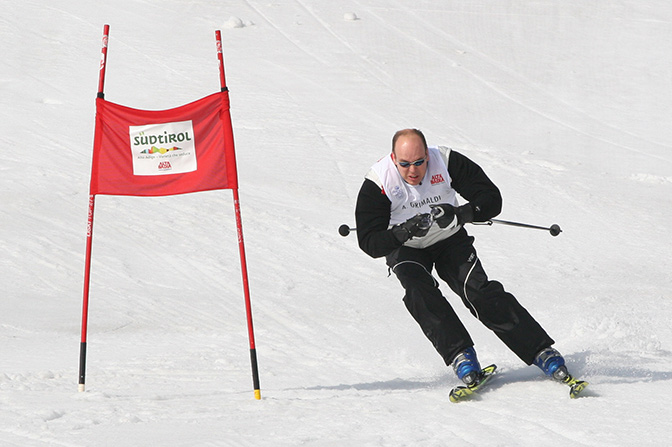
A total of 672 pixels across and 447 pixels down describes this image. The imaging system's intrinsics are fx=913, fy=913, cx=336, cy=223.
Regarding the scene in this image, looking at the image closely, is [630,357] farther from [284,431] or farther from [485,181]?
[284,431]

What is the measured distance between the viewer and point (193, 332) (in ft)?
23.1

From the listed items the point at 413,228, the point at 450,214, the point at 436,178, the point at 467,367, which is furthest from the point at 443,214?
the point at 467,367

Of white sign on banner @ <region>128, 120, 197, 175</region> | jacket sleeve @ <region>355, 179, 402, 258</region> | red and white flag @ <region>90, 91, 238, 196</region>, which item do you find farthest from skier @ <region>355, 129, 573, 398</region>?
white sign on banner @ <region>128, 120, 197, 175</region>

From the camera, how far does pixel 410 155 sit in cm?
502

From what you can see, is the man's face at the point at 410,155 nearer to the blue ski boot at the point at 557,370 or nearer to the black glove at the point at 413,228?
the black glove at the point at 413,228

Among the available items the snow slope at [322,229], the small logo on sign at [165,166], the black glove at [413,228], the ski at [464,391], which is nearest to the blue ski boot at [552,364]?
the snow slope at [322,229]

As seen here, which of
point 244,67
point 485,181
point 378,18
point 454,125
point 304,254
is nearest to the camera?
point 485,181

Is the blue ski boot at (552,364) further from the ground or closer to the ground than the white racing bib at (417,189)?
closer to the ground

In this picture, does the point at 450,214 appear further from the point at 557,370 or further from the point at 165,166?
the point at 165,166

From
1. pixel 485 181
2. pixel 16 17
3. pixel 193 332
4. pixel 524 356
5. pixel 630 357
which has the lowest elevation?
pixel 16 17

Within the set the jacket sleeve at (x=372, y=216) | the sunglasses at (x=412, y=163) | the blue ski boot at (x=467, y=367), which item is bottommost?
the blue ski boot at (x=467, y=367)

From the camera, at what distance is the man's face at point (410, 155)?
5.01 meters

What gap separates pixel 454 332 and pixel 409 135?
113cm

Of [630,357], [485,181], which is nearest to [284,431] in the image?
[485,181]
